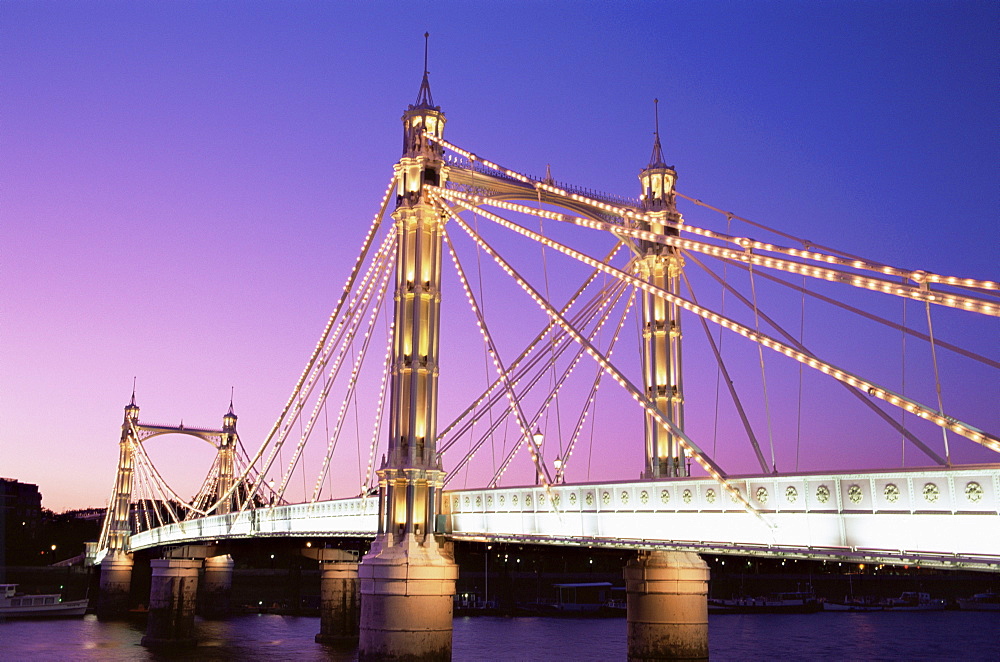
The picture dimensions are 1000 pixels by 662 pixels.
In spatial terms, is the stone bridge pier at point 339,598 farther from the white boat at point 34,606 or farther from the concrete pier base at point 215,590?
the white boat at point 34,606

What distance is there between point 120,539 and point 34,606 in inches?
326

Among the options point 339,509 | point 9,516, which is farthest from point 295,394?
point 9,516

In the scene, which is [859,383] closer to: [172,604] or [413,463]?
[413,463]

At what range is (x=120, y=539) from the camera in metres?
85.2

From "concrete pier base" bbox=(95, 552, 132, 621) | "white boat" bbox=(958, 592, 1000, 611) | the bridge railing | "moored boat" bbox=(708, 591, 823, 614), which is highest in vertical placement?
the bridge railing

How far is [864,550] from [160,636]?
1946 inches

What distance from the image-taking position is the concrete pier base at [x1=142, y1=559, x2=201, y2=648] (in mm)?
59250

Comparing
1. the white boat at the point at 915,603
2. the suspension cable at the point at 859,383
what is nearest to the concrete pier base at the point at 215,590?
the suspension cable at the point at 859,383

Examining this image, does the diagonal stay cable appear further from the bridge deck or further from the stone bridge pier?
the stone bridge pier

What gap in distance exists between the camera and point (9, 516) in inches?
5630

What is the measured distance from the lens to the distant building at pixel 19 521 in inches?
4572

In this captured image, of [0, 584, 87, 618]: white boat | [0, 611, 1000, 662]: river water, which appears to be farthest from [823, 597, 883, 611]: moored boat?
[0, 584, 87, 618]: white boat

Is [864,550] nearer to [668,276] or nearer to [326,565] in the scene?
[668,276]

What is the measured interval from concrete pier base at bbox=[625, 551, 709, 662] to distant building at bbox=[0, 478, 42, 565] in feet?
318
